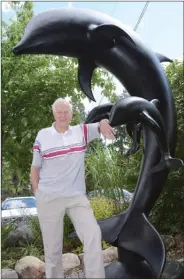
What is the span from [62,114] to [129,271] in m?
1.32

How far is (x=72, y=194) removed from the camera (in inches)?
101

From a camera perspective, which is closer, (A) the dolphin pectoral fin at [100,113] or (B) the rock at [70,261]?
(A) the dolphin pectoral fin at [100,113]

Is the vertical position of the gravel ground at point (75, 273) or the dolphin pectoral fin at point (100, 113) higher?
the dolphin pectoral fin at point (100, 113)

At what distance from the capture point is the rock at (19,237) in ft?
18.2

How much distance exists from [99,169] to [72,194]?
3190mm

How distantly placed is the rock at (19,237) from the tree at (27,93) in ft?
5.87

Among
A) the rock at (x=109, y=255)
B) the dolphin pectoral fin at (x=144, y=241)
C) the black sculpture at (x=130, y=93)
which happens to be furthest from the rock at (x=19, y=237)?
the dolphin pectoral fin at (x=144, y=241)

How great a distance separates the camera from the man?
8.37ft

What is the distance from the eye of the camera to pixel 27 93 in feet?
23.5

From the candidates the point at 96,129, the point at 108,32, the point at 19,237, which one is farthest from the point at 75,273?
the point at 108,32

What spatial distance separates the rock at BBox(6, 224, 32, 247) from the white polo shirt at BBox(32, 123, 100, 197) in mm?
3132

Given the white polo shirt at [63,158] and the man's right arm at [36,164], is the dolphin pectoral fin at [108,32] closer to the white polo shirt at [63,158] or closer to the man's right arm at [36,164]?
the white polo shirt at [63,158]

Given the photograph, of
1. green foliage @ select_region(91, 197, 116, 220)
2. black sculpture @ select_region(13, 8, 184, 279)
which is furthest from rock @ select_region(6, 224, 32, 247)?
black sculpture @ select_region(13, 8, 184, 279)

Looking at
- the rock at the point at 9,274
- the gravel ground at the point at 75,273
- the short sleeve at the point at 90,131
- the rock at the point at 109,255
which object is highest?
the short sleeve at the point at 90,131
